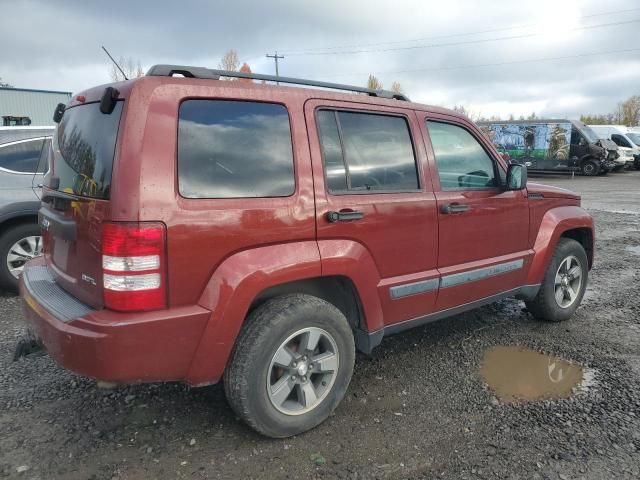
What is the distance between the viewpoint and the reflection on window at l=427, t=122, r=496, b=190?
11.3ft

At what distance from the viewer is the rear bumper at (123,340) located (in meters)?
2.18

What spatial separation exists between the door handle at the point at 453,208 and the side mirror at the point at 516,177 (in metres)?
0.55

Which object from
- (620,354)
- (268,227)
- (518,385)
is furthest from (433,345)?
(268,227)

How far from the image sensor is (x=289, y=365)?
268 centimetres

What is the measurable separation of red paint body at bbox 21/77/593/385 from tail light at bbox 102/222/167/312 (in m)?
0.04

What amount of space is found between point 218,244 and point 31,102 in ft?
92.0

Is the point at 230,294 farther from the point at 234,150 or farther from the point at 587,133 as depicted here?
the point at 587,133

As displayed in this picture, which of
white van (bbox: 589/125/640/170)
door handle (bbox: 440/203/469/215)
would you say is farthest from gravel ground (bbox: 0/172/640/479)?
white van (bbox: 589/125/640/170)

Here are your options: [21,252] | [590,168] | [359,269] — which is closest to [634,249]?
[359,269]

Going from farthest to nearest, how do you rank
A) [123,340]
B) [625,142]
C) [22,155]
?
[625,142] < [22,155] < [123,340]

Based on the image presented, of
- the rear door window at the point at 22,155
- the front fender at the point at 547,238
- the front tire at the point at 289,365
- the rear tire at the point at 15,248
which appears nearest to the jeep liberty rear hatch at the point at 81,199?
the front tire at the point at 289,365

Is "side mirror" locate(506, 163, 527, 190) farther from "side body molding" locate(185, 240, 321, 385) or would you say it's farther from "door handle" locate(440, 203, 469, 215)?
"side body molding" locate(185, 240, 321, 385)

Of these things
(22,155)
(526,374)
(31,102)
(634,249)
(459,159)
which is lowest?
(526,374)

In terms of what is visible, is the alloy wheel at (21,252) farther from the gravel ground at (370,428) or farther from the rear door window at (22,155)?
the gravel ground at (370,428)
